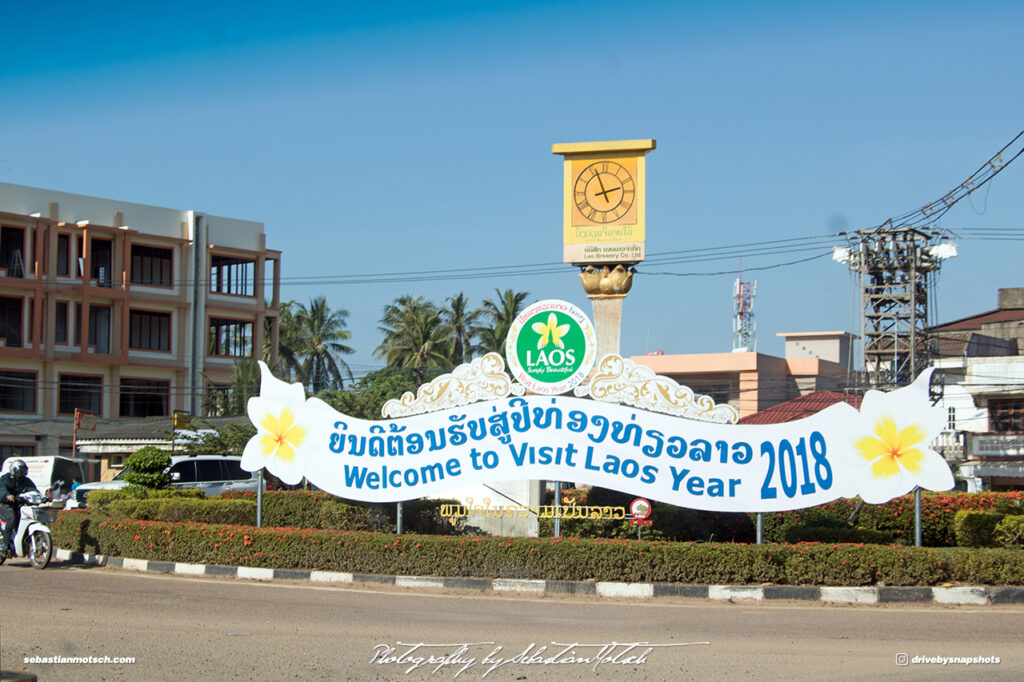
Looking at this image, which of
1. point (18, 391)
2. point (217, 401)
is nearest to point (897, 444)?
point (217, 401)

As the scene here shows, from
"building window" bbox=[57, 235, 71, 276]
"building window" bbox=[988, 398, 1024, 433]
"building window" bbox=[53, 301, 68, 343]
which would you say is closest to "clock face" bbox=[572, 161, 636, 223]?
"building window" bbox=[988, 398, 1024, 433]

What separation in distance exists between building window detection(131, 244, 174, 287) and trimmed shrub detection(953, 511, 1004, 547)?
44.1m

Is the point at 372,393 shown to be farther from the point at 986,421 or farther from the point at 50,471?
the point at 986,421

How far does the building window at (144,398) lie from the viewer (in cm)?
4978

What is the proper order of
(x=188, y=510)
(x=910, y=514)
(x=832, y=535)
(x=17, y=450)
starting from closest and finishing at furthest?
(x=832, y=535) < (x=188, y=510) < (x=910, y=514) < (x=17, y=450)

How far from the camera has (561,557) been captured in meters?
13.8

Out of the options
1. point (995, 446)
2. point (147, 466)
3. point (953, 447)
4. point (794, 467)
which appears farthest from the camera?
point (953, 447)

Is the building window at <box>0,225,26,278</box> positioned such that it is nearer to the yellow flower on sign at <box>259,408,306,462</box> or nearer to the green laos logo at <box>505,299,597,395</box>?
the yellow flower on sign at <box>259,408,306,462</box>

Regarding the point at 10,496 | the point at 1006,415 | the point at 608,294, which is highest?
the point at 608,294

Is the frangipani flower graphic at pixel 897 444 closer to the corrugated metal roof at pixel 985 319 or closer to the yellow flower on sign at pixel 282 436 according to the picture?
the yellow flower on sign at pixel 282 436

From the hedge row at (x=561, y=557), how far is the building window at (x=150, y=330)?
120ft

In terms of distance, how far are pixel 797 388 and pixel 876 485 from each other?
38496 millimetres

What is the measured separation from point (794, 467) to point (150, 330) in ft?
143

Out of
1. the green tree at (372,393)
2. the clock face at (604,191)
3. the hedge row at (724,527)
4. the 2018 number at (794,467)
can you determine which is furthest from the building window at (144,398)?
the 2018 number at (794,467)
